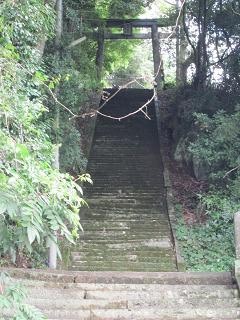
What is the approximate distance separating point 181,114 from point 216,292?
8203mm

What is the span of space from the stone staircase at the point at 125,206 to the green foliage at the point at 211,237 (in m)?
0.33

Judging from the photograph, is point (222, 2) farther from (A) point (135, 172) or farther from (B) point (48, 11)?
(B) point (48, 11)

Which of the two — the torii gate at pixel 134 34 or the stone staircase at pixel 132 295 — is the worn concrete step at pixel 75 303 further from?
the torii gate at pixel 134 34

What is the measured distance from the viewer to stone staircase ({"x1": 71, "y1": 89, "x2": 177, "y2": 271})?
8.68 metres

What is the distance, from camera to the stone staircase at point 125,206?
868 centimetres

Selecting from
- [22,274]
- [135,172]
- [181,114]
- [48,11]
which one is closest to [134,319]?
[22,274]

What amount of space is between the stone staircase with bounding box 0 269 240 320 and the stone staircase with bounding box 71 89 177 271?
2.01m

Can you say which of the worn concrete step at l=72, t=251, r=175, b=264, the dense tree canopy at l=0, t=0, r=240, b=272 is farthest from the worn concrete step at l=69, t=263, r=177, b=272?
the dense tree canopy at l=0, t=0, r=240, b=272

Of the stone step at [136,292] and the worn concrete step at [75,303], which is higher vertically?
the worn concrete step at [75,303]

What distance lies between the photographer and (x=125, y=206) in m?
10.8

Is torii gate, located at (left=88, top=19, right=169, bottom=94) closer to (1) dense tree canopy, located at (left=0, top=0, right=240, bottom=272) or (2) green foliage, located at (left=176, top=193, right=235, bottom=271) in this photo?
(1) dense tree canopy, located at (left=0, top=0, right=240, bottom=272)

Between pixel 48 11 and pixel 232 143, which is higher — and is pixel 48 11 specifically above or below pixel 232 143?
above

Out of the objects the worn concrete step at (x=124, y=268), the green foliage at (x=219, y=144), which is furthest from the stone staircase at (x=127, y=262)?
the green foliage at (x=219, y=144)

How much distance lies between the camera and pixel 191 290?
6.15 metres
